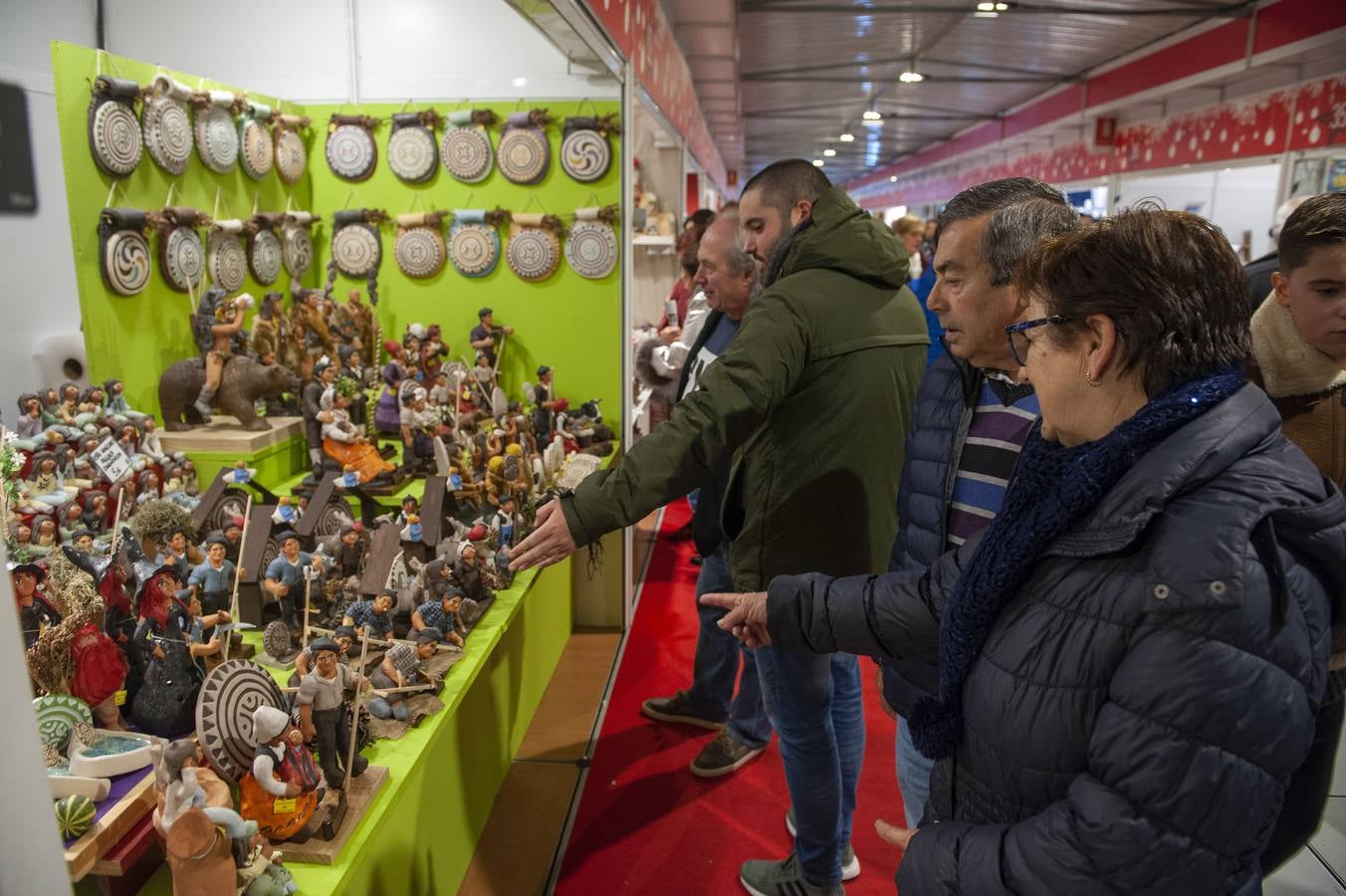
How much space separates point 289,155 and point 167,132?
0.81 meters

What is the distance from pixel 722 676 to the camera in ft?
10.3

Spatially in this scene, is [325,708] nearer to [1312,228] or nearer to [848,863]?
[848,863]

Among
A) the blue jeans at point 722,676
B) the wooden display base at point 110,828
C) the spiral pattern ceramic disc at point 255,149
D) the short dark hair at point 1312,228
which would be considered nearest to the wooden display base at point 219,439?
the spiral pattern ceramic disc at point 255,149

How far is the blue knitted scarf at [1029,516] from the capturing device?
2.78 feet

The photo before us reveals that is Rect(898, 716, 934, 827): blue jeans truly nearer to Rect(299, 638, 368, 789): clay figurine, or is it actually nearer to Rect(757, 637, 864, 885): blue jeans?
Rect(757, 637, 864, 885): blue jeans

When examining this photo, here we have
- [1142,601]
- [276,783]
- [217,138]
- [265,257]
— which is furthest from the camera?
A: [265,257]

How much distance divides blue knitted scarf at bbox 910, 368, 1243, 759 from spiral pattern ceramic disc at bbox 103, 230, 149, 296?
3.08 metres

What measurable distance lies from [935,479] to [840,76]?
27.7ft

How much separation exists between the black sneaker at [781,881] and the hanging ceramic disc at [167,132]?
10.5ft

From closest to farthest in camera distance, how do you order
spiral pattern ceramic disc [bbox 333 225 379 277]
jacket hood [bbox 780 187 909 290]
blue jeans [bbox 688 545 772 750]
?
jacket hood [bbox 780 187 909 290], blue jeans [bbox 688 545 772 750], spiral pattern ceramic disc [bbox 333 225 379 277]

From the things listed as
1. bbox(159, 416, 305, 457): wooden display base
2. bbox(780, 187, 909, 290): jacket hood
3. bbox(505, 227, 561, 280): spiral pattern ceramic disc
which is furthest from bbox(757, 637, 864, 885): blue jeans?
bbox(505, 227, 561, 280): spiral pattern ceramic disc

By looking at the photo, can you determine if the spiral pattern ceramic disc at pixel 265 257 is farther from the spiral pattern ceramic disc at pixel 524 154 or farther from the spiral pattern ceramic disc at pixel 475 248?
the spiral pattern ceramic disc at pixel 524 154

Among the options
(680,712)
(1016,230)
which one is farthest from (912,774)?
(680,712)

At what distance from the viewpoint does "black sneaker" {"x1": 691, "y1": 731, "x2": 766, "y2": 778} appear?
2869 millimetres
